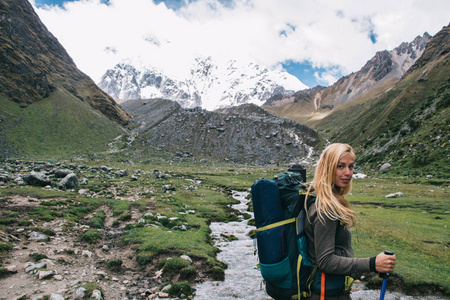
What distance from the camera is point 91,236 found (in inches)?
673

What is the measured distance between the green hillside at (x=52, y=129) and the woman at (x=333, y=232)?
10184cm

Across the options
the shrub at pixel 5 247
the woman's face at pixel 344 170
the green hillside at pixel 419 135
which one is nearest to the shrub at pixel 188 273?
the shrub at pixel 5 247

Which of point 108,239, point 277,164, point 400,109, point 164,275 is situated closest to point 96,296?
point 164,275

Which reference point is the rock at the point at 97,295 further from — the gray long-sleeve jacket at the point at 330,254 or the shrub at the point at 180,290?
the gray long-sleeve jacket at the point at 330,254

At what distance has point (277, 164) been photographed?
441 feet

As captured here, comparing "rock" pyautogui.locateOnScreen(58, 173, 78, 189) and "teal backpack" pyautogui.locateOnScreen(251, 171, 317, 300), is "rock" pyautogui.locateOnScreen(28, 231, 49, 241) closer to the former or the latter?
"teal backpack" pyautogui.locateOnScreen(251, 171, 317, 300)

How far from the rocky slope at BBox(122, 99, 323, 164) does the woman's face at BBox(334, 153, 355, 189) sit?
445ft

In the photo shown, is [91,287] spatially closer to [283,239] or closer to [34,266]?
[34,266]

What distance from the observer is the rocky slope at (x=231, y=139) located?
146 metres

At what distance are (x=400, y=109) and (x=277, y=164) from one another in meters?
64.0

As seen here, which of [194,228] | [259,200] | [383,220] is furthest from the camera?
[383,220]

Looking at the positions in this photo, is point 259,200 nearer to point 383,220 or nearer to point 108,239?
point 108,239

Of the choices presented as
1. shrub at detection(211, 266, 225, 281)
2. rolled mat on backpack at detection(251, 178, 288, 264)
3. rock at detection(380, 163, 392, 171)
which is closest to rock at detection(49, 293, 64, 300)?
shrub at detection(211, 266, 225, 281)

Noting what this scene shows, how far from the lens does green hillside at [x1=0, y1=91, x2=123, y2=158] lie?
94688 mm
